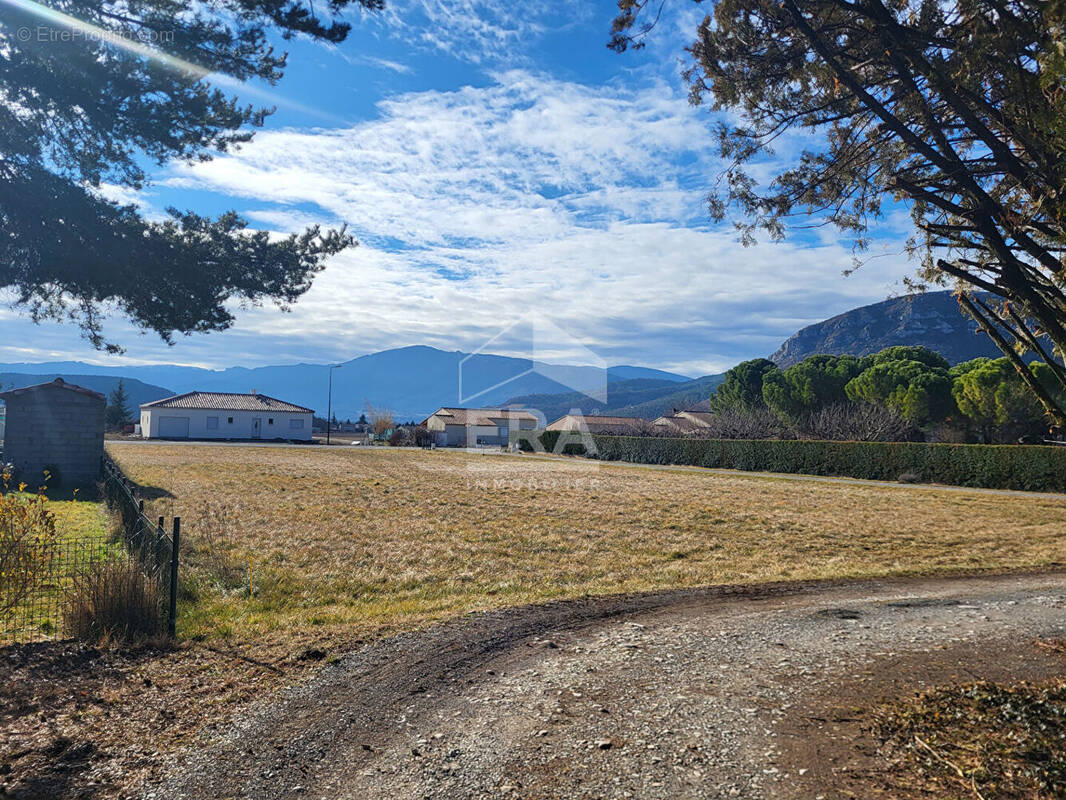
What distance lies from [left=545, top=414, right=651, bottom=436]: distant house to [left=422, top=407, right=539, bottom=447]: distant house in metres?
4.56

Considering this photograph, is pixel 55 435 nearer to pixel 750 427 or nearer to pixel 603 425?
pixel 750 427

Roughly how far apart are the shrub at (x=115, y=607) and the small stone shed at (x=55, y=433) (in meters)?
18.1

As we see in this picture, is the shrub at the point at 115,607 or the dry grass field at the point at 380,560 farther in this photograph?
the shrub at the point at 115,607

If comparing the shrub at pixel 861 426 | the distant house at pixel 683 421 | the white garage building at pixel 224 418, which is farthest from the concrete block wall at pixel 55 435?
the white garage building at pixel 224 418

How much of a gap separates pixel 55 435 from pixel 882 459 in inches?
1345

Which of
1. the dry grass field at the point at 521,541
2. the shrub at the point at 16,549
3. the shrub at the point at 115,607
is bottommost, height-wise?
the dry grass field at the point at 521,541

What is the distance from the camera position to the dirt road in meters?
3.87

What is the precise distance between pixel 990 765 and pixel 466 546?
9423mm

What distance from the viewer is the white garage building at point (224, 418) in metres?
67.4

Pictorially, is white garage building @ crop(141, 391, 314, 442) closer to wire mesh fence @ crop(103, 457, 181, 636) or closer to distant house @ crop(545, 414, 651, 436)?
distant house @ crop(545, 414, 651, 436)

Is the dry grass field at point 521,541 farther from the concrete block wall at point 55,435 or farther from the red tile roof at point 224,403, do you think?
the red tile roof at point 224,403

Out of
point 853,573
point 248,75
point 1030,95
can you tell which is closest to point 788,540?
point 853,573

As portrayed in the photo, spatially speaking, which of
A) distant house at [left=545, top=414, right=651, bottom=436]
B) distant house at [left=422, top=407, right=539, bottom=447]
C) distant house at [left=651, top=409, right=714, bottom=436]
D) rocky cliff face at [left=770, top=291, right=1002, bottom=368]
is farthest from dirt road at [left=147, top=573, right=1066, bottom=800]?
rocky cliff face at [left=770, top=291, right=1002, bottom=368]

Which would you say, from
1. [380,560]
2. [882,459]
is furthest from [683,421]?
[380,560]
